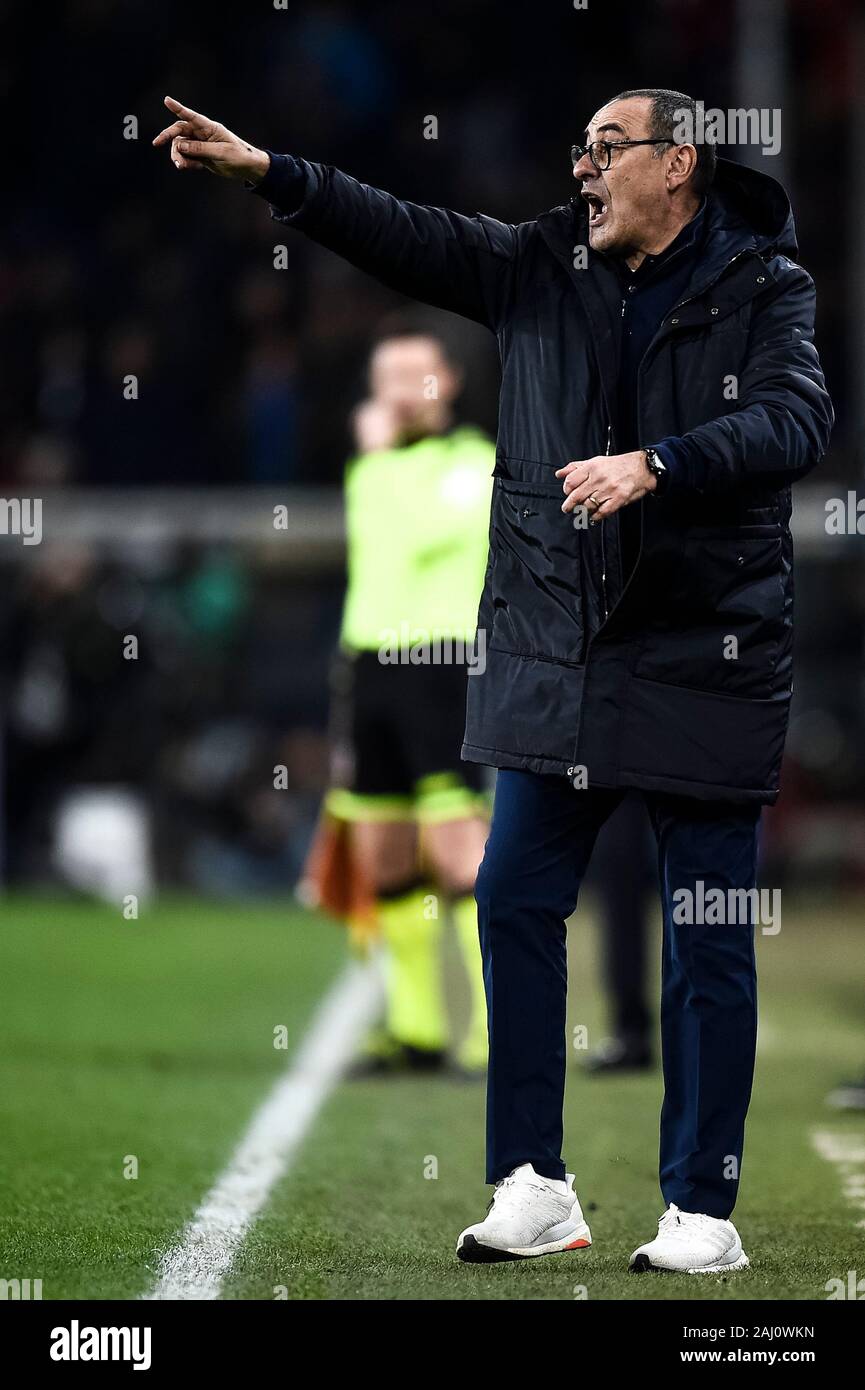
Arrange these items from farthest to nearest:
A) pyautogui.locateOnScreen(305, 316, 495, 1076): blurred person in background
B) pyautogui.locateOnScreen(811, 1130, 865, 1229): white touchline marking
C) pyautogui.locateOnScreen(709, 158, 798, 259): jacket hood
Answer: pyautogui.locateOnScreen(305, 316, 495, 1076): blurred person in background < pyautogui.locateOnScreen(811, 1130, 865, 1229): white touchline marking < pyautogui.locateOnScreen(709, 158, 798, 259): jacket hood

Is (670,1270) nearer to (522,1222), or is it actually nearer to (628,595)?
(522,1222)

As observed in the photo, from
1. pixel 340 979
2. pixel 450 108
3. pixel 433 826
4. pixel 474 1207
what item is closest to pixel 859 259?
pixel 450 108

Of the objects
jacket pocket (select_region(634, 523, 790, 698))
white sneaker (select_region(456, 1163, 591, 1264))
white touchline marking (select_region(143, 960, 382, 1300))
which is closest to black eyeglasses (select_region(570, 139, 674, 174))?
jacket pocket (select_region(634, 523, 790, 698))

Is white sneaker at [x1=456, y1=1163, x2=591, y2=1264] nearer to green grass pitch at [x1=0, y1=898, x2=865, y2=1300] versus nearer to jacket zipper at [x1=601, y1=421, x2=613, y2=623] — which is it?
green grass pitch at [x1=0, y1=898, x2=865, y2=1300]

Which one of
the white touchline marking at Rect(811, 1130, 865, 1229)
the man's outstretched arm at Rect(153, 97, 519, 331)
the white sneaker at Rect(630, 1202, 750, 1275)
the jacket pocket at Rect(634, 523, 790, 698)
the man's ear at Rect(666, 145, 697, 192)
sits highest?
the man's ear at Rect(666, 145, 697, 192)

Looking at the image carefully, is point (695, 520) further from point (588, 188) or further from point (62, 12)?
point (62, 12)

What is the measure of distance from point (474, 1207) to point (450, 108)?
14.4 meters

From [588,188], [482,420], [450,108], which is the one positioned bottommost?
[588,188]

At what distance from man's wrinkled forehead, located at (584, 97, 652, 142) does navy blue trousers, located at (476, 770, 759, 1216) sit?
119cm

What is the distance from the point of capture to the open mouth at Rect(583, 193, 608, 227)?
416 cm

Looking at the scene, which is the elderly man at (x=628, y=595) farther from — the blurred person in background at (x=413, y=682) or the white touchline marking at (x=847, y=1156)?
the blurred person in background at (x=413, y=682)

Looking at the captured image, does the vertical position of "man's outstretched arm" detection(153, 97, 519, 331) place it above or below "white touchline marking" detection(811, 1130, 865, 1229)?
above

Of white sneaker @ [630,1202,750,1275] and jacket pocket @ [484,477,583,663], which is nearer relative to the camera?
white sneaker @ [630,1202,750,1275]

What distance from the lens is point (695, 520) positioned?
4027 millimetres
